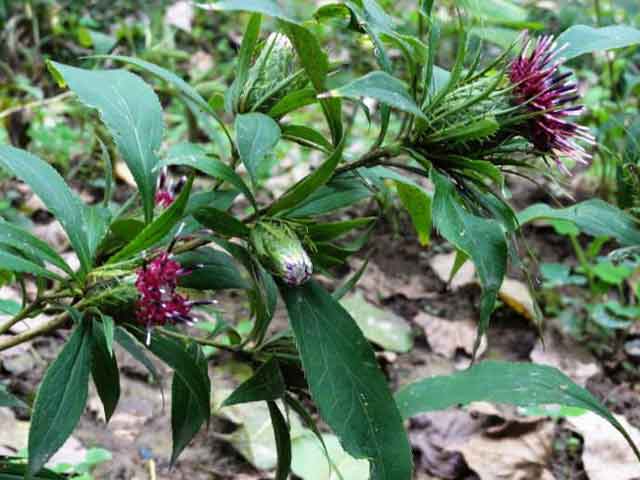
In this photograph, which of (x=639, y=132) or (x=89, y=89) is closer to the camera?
(x=89, y=89)

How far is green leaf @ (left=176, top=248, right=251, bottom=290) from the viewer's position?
40.1 inches

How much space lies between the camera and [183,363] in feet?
3.29

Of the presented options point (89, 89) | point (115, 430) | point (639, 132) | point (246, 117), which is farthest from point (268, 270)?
point (115, 430)

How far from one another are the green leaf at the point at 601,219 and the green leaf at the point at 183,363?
0.54 m

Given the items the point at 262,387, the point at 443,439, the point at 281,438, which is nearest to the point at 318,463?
the point at 443,439

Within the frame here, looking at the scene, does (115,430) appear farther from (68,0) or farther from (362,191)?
(68,0)

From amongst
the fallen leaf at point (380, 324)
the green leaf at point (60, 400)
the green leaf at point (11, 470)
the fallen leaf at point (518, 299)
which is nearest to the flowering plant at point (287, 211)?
the green leaf at point (60, 400)

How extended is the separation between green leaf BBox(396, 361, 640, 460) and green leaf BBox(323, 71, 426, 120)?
48 centimetres

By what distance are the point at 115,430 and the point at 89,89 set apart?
97cm

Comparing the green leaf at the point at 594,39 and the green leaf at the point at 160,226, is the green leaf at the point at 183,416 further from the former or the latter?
the green leaf at the point at 594,39

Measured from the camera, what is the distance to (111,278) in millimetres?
950

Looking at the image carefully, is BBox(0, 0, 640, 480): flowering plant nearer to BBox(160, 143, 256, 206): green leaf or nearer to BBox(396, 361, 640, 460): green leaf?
BBox(160, 143, 256, 206): green leaf

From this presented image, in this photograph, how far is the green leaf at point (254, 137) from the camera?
90 centimetres

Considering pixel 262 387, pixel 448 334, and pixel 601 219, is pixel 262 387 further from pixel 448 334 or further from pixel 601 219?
pixel 448 334
